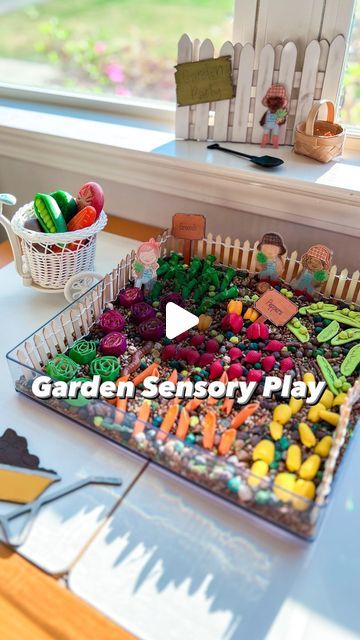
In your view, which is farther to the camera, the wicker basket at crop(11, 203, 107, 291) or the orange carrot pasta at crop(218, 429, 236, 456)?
the wicker basket at crop(11, 203, 107, 291)

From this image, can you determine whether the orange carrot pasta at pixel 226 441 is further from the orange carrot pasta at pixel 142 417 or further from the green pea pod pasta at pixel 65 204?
the green pea pod pasta at pixel 65 204

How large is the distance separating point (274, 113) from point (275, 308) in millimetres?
436

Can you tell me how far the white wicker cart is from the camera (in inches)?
37.1

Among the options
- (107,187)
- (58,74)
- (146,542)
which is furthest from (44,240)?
(58,74)

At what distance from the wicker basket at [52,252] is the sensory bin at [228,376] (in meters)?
0.10

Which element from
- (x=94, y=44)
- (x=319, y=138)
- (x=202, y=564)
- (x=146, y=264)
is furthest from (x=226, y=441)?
(x=94, y=44)

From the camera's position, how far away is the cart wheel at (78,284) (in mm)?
1003

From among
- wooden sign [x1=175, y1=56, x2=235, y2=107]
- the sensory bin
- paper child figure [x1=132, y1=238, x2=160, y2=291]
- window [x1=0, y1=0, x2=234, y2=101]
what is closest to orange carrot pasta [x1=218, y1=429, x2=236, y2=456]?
the sensory bin

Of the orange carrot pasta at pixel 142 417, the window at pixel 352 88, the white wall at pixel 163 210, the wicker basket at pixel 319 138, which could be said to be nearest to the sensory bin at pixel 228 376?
the orange carrot pasta at pixel 142 417

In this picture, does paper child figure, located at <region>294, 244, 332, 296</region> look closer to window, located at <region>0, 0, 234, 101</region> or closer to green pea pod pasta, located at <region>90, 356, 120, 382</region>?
green pea pod pasta, located at <region>90, 356, 120, 382</region>

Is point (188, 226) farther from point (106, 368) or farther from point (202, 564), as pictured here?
point (202, 564)

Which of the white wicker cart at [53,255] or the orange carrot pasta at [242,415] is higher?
the white wicker cart at [53,255]

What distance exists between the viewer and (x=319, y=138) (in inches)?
41.2

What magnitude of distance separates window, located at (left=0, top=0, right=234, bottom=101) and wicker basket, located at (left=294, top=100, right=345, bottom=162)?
401 millimetres
